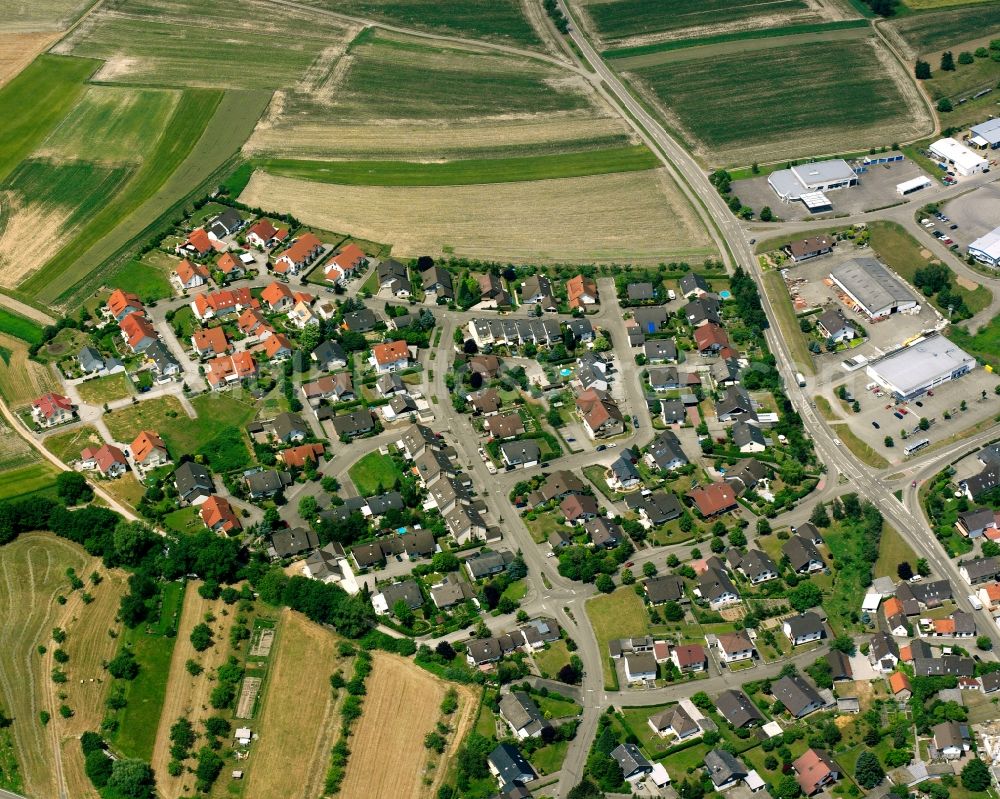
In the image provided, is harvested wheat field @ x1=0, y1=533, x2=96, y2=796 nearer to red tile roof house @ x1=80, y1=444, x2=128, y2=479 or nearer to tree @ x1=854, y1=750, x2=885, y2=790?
red tile roof house @ x1=80, y1=444, x2=128, y2=479

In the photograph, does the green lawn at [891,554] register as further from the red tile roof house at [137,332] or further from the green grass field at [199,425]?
the red tile roof house at [137,332]

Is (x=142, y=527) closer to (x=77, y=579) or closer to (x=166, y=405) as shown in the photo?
(x=77, y=579)

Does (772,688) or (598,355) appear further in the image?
(598,355)

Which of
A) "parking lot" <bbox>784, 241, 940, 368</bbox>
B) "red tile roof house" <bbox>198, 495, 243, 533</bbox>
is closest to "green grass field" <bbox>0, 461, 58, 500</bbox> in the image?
"red tile roof house" <bbox>198, 495, 243, 533</bbox>

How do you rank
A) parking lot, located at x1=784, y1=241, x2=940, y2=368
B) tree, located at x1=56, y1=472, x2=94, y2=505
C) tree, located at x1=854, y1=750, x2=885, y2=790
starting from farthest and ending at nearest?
parking lot, located at x1=784, y1=241, x2=940, y2=368
tree, located at x1=56, y1=472, x2=94, y2=505
tree, located at x1=854, y1=750, x2=885, y2=790

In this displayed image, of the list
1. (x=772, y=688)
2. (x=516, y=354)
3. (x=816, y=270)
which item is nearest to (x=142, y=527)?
(x=516, y=354)

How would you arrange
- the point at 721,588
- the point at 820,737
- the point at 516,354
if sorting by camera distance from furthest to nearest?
the point at 516,354 < the point at 721,588 < the point at 820,737
